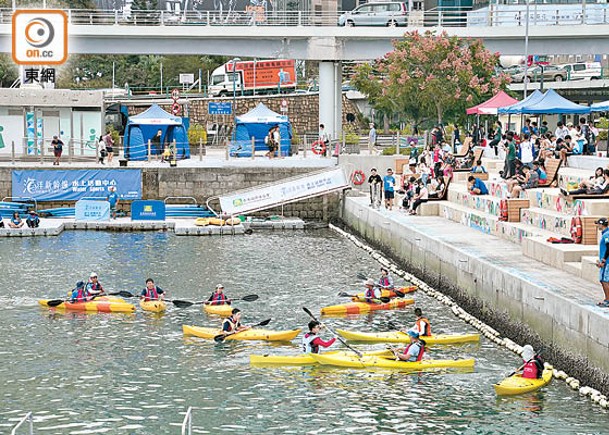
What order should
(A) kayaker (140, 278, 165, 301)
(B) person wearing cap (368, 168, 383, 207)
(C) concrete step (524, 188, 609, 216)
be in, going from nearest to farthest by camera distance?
1. (C) concrete step (524, 188, 609, 216)
2. (A) kayaker (140, 278, 165, 301)
3. (B) person wearing cap (368, 168, 383, 207)

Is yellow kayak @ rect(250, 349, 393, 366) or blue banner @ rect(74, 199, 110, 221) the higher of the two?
blue banner @ rect(74, 199, 110, 221)

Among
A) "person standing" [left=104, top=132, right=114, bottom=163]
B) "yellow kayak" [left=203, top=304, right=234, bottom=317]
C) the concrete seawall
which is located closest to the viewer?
the concrete seawall

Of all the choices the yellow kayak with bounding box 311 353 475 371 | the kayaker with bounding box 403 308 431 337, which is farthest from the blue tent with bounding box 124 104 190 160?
the yellow kayak with bounding box 311 353 475 371

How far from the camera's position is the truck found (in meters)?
89.2

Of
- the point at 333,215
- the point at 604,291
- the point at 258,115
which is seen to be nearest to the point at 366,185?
the point at 333,215

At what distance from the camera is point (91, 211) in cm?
5134

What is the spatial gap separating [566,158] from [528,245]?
35.2 feet

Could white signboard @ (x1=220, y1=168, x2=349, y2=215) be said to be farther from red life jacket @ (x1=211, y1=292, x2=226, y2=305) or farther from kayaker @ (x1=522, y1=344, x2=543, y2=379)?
kayaker @ (x1=522, y1=344, x2=543, y2=379)

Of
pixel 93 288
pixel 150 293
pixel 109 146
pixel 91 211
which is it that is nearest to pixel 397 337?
pixel 150 293

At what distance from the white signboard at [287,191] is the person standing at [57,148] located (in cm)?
864

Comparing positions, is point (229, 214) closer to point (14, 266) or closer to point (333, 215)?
point (333, 215)

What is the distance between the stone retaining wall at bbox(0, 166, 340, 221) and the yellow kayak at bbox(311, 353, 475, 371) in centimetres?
2783

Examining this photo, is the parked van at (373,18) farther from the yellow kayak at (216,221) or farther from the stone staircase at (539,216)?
the stone staircase at (539,216)

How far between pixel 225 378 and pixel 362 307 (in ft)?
27.4
